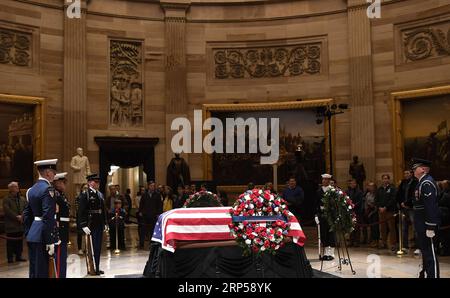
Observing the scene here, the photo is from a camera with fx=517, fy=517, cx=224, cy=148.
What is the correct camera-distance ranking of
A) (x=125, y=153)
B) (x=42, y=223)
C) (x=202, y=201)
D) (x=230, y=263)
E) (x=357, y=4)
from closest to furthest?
1. (x=42, y=223)
2. (x=230, y=263)
3. (x=202, y=201)
4. (x=357, y=4)
5. (x=125, y=153)

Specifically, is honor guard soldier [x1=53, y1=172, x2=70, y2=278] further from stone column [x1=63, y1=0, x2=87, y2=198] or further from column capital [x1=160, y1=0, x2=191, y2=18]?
column capital [x1=160, y1=0, x2=191, y2=18]

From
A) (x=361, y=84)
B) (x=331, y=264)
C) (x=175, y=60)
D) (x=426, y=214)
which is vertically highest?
(x=175, y=60)

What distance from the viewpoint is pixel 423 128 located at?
18.2 m

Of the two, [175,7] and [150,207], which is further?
[175,7]

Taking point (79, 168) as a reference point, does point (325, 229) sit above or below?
below

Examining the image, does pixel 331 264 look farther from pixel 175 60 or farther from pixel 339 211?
pixel 175 60

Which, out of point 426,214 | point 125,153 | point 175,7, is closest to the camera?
point 426,214

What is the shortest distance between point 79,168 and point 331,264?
10.0m

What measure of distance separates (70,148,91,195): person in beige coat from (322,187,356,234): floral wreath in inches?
396

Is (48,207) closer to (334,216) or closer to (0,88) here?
(334,216)

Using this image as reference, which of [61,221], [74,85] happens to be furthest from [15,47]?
[61,221]

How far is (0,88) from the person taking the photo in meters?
17.6

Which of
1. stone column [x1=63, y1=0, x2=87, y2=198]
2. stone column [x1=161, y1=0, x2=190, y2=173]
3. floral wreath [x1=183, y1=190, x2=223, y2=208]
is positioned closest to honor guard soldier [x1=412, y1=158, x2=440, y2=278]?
floral wreath [x1=183, y1=190, x2=223, y2=208]

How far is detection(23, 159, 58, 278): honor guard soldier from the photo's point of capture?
22.8 ft
